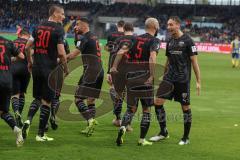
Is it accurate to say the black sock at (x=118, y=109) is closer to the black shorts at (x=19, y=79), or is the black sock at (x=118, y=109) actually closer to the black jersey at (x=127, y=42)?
the black jersey at (x=127, y=42)

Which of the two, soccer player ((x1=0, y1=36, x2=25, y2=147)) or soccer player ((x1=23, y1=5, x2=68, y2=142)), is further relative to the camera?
soccer player ((x1=23, y1=5, x2=68, y2=142))

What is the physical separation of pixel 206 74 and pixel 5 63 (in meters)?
19.4

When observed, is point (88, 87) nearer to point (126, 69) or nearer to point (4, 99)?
point (126, 69)

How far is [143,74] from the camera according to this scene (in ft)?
31.8

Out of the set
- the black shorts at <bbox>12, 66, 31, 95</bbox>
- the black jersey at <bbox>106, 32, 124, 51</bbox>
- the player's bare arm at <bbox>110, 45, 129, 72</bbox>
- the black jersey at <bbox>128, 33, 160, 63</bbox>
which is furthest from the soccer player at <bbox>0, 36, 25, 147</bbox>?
the black jersey at <bbox>106, 32, 124, 51</bbox>

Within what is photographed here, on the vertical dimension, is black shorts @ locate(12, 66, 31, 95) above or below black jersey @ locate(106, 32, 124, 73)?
below

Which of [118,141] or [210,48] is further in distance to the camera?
[210,48]

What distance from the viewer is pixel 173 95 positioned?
9.84 metres

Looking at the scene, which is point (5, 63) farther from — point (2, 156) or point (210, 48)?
point (210, 48)

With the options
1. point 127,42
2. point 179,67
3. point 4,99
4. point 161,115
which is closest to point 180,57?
point 179,67

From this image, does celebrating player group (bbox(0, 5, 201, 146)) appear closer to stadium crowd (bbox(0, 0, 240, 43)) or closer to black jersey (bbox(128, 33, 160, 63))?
black jersey (bbox(128, 33, 160, 63))

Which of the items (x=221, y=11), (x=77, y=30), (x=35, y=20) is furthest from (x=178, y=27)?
(x=221, y=11)

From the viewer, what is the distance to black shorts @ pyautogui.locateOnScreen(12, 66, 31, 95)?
444 inches

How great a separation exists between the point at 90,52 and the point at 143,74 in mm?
1477
